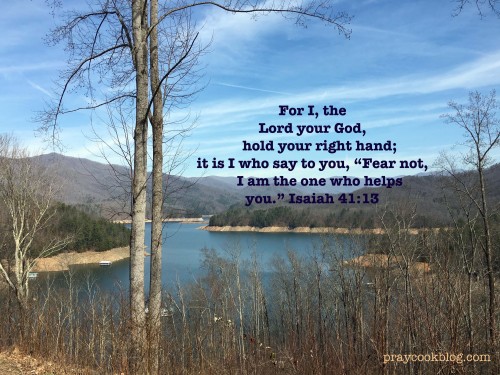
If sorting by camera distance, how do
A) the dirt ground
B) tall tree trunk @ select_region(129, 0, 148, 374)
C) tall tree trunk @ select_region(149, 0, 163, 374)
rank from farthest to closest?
1. the dirt ground
2. tall tree trunk @ select_region(149, 0, 163, 374)
3. tall tree trunk @ select_region(129, 0, 148, 374)

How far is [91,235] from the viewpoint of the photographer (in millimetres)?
55312

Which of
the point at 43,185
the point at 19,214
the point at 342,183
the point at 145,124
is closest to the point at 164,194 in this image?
the point at 145,124

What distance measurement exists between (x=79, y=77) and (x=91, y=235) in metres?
54.3

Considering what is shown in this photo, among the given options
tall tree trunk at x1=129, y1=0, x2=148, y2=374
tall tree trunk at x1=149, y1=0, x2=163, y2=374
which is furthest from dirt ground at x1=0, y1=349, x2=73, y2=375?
tall tree trunk at x1=149, y1=0, x2=163, y2=374

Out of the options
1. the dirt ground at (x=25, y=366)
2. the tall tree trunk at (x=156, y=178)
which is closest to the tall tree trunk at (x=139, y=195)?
the tall tree trunk at (x=156, y=178)

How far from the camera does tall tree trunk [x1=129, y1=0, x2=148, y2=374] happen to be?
3965 millimetres

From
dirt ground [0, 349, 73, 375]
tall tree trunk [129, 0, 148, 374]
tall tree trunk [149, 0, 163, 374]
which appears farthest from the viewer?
dirt ground [0, 349, 73, 375]

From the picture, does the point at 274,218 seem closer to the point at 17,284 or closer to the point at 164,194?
the point at 17,284

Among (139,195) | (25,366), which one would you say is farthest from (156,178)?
(25,366)

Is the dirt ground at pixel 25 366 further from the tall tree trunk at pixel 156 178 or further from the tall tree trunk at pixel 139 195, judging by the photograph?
the tall tree trunk at pixel 156 178

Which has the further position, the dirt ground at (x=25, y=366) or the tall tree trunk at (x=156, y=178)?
the dirt ground at (x=25, y=366)

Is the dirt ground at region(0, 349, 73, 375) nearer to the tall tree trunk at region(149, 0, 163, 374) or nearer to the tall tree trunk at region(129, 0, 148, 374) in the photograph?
the tall tree trunk at region(129, 0, 148, 374)

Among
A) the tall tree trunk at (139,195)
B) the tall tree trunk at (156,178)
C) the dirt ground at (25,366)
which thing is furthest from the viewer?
the dirt ground at (25,366)

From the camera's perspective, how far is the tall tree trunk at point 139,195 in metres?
3.97
